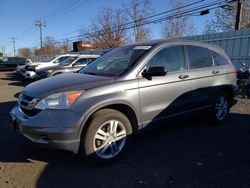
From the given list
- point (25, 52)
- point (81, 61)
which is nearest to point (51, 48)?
point (25, 52)

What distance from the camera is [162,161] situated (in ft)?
13.3

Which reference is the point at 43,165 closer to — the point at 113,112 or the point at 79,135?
the point at 79,135

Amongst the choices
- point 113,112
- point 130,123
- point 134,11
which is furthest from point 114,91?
point 134,11

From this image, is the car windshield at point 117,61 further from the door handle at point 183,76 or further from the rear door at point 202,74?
the rear door at point 202,74

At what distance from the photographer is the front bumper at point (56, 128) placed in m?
3.46

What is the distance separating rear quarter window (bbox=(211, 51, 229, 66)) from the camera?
18.5 ft

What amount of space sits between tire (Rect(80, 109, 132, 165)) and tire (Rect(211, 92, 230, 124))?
7.86 ft

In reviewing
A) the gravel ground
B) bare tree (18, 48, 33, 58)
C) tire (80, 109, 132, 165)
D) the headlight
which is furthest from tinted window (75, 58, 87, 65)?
bare tree (18, 48, 33, 58)

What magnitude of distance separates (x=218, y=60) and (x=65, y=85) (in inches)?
135

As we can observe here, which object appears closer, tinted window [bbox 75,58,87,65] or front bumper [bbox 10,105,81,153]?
front bumper [bbox 10,105,81,153]

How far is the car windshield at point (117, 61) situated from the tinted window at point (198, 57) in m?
0.99

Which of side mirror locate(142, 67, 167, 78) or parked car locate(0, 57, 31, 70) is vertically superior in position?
side mirror locate(142, 67, 167, 78)

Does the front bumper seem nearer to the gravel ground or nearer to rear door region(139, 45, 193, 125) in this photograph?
the gravel ground

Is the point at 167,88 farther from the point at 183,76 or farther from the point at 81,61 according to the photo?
the point at 81,61
